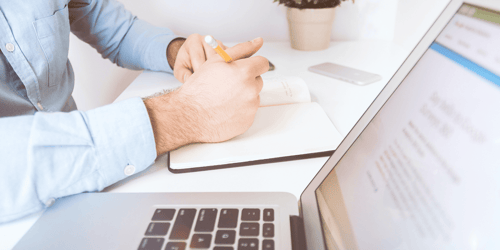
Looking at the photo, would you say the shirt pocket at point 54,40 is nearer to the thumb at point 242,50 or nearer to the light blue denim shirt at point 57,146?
the light blue denim shirt at point 57,146

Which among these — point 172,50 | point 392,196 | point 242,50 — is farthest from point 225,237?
point 172,50

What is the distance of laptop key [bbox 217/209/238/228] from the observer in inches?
11.2

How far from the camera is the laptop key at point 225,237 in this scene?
0.87ft

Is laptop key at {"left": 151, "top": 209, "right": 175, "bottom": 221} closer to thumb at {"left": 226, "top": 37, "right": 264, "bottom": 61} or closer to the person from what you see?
the person

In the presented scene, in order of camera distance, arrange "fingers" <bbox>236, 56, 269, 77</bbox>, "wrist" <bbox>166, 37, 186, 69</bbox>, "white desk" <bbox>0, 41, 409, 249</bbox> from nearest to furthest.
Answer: "white desk" <bbox>0, 41, 409, 249</bbox>
"fingers" <bbox>236, 56, 269, 77</bbox>
"wrist" <bbox>166, 37, 186, 69</bbox>

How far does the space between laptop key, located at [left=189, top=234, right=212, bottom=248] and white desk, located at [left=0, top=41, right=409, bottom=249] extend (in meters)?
0.09

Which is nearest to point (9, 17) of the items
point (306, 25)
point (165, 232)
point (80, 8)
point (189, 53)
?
point (80, 8)

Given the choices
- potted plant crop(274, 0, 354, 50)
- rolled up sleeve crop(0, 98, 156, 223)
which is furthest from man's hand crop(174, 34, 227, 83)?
potted plant crop(274, 0, 354, 50)

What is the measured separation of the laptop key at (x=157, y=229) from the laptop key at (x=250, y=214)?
3.0 inches

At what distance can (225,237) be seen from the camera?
27cm

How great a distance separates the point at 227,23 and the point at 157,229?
989mm

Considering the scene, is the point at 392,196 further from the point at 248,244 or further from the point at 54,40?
the point at 54,40

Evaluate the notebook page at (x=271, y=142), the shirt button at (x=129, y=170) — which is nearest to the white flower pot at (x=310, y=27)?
the notebook page at (x=271, y=142)

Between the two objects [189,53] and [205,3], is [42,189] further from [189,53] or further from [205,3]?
[205,3]
